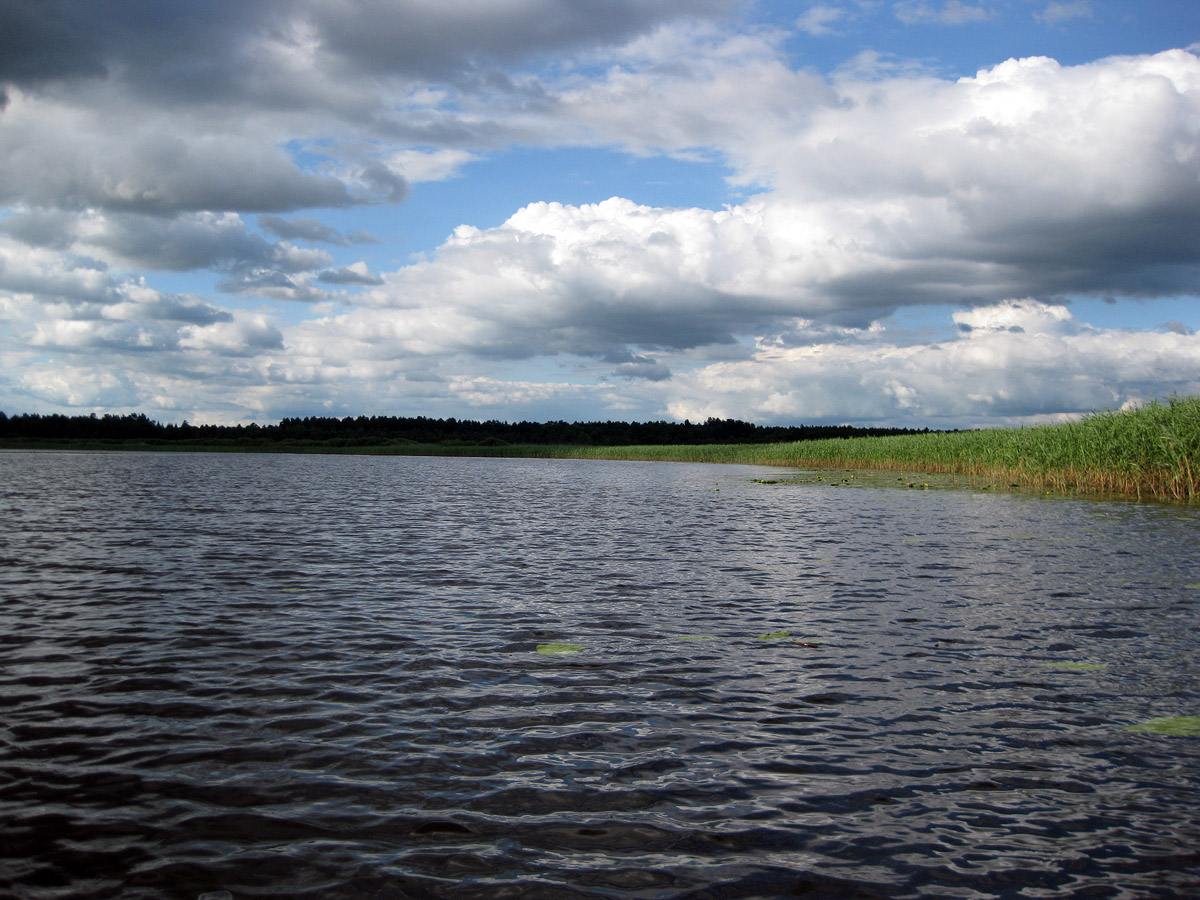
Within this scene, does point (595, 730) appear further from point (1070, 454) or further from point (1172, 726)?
point (1070, 454)

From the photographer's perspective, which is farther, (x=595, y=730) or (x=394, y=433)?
(x=394, y=433)

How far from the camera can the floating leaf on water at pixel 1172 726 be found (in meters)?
5.78

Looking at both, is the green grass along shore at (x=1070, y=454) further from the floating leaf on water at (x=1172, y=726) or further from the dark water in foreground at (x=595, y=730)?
the floating leaf on water at (x=1172, y=726)

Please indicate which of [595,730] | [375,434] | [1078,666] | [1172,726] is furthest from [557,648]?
[375,434]

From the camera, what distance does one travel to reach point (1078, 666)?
750 cm

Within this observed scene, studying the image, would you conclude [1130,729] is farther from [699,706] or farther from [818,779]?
[699,706]

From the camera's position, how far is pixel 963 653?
312 inches

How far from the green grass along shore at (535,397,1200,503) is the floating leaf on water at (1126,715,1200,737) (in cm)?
2393

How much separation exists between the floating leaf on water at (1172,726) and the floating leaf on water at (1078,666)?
1.30 metres

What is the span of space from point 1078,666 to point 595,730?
5.10 metres

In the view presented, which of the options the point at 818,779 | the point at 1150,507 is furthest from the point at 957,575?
the point at 1150,507

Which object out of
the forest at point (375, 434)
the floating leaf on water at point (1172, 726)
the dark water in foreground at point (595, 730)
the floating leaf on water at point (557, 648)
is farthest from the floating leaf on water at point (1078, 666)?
the forest at point (375, 434)

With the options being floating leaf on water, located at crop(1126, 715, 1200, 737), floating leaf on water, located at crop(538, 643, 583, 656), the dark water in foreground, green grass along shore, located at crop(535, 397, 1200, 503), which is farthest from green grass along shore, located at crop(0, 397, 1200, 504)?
floating leaf on water, located at crop(538, 643, 583, 656)

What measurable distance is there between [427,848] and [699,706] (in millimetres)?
2878
